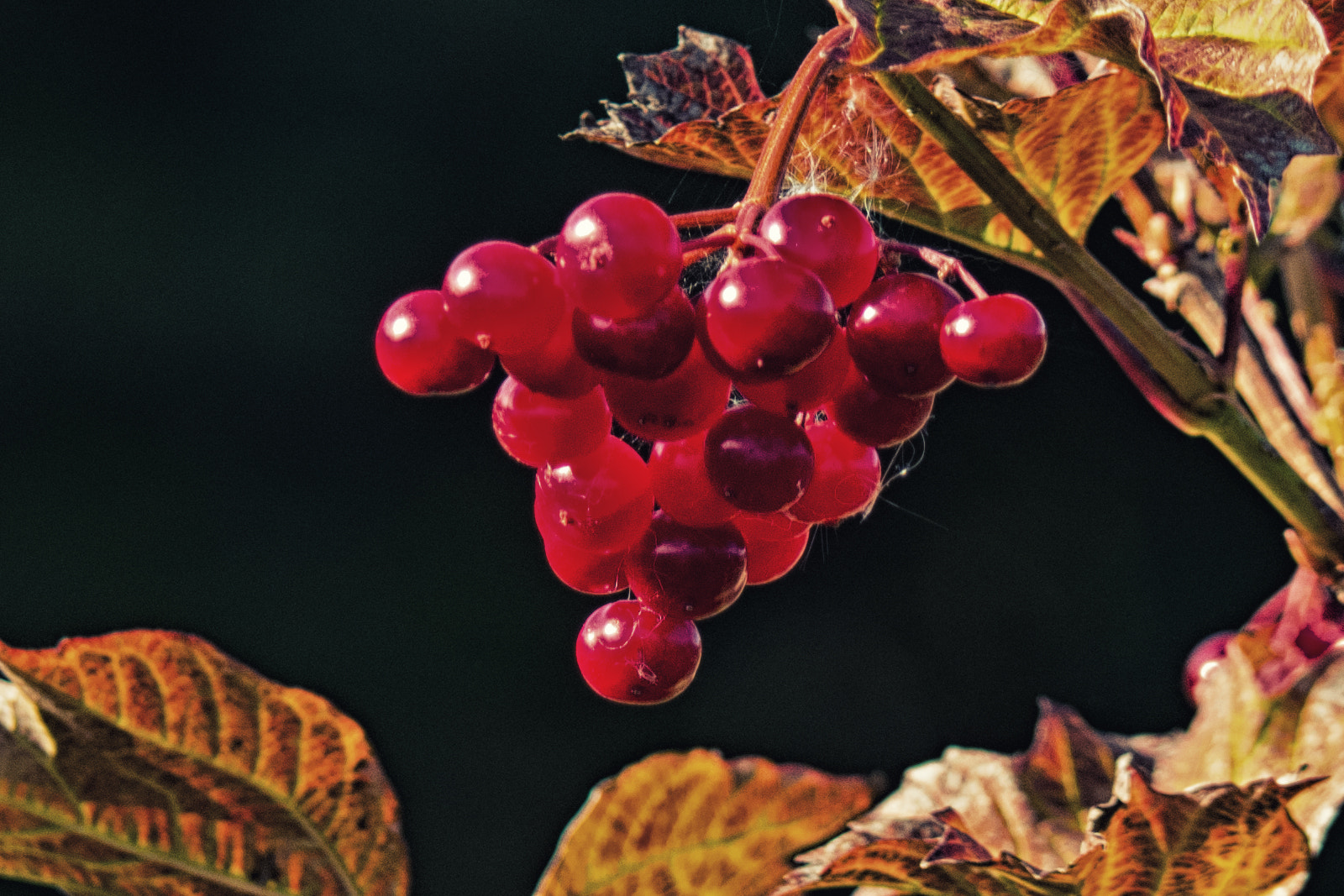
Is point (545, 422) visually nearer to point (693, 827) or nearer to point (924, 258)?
point (924, 258)

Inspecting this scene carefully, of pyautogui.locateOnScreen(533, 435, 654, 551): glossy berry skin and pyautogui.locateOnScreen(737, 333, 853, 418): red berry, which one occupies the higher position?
pyautogui.locateOnScreen(737, 333, 853, 418): red berry

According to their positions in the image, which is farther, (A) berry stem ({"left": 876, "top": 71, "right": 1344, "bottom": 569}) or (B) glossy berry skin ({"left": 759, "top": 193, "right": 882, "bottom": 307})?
(A) berry stem ({"left": 876, "top": 71, "right": 1344, "bottom": 569})

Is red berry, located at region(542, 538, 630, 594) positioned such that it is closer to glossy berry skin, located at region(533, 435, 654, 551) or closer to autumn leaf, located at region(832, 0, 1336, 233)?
glossy berry skin, located at region(533, 435, 654, 551)

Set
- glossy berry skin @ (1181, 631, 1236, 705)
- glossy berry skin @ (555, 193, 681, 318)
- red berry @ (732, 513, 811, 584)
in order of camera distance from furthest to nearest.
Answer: glossy berry skin @ (1181, 631, 1236, 705) → red berry @ (732, 513, 811, 584) → glossy berry skin @ (555, 193, 681, 318)

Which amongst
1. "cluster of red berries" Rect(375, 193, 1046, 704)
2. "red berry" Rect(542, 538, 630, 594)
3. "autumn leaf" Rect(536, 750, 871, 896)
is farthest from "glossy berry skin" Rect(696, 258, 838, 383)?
"autumn leaf" Rect(536, 750, 871, 896)

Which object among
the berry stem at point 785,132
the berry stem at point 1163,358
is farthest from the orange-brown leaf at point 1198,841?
the berry stem at point 785,132

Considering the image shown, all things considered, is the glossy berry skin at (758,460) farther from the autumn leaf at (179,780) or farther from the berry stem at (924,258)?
the autumn leaf at (179,780)

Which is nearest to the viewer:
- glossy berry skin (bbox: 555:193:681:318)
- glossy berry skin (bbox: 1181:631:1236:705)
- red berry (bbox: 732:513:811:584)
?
glossy berry skin (bbox: 555:193:681:318)

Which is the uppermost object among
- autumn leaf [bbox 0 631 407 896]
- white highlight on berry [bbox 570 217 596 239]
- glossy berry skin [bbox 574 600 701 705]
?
white highlight on berry [bbox 570 217 596 239]
